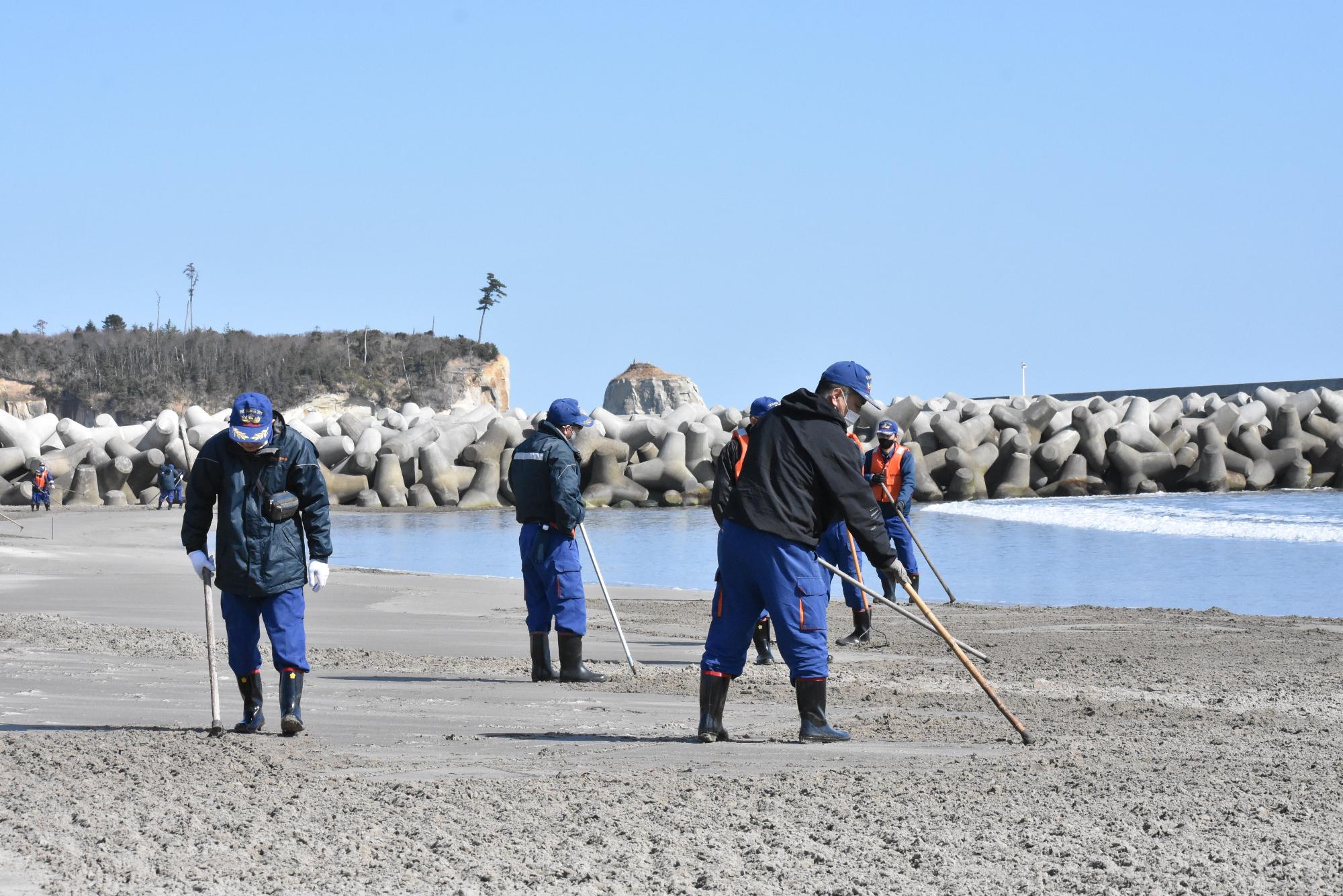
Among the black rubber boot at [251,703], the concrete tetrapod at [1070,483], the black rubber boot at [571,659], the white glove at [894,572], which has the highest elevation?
the white glove at [894,572]

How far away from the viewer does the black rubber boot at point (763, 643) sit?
1028 cm

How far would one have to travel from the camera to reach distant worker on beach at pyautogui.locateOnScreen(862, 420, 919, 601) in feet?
40.7

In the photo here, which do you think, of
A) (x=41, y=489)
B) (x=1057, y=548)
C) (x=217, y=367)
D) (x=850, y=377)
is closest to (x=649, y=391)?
(x=217, y=367)

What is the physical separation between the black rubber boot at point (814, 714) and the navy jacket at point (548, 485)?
8.30 feet

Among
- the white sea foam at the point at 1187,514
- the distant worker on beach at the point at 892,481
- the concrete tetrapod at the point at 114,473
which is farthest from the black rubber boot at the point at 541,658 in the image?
the concrete tetrapod at the point at 114,473

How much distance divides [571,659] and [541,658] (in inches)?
7.7

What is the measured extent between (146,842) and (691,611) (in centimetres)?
900

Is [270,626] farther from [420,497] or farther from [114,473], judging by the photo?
[114,473]

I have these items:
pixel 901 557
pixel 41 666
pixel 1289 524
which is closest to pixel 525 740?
pixel 41 666

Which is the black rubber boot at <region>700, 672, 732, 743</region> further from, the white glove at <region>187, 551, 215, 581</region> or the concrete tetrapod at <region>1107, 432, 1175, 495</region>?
the concrete tetrapod at <region>1107, 432, 1175, 495</region>

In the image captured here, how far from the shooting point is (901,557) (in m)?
12.6

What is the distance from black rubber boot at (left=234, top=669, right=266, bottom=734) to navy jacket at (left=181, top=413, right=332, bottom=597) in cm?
49

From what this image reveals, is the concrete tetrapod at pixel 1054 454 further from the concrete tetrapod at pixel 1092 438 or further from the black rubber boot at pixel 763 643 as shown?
the black rubber boot at pixel 763 643

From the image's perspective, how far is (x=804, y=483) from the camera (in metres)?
6.75
